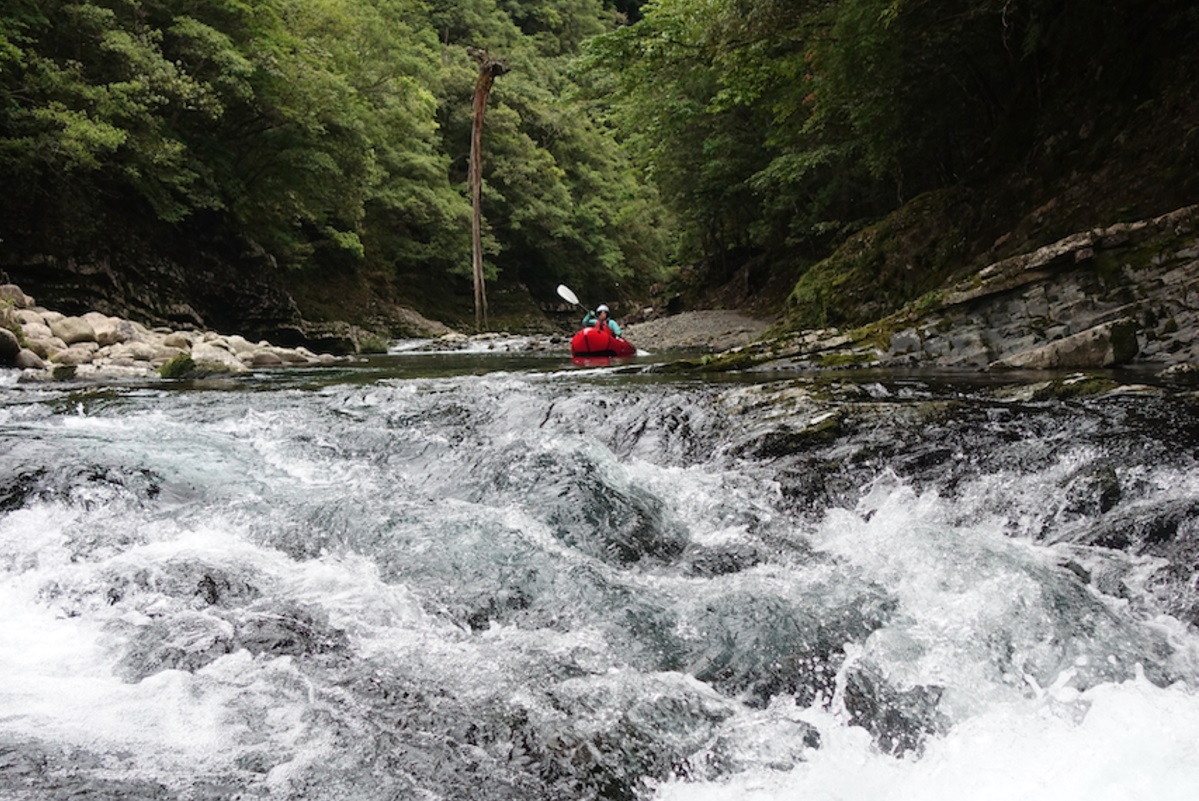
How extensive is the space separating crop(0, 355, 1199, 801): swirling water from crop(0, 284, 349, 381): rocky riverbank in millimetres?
4501

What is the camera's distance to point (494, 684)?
2.62m

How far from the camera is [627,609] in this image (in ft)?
10.6

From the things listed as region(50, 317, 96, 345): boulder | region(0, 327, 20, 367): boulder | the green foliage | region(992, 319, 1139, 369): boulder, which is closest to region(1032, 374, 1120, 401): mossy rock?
region(992, 319, 1139, 369): boulder

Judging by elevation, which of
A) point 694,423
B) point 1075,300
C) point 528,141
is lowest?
point 694,423

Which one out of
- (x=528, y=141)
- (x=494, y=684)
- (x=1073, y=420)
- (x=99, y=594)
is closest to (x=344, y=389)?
(x=99, y=594)

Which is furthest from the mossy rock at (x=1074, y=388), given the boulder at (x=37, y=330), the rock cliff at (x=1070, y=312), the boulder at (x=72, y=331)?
the boulder at (x=72, y=331)

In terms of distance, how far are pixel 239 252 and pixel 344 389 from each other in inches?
529

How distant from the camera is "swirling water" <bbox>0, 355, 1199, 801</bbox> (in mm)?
2193

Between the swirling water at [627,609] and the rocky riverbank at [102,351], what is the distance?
14.8 ft

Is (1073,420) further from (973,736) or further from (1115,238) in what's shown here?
(1115,238)

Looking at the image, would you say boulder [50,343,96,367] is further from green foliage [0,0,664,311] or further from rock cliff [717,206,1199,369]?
rock cliff [717,206,1199,369]

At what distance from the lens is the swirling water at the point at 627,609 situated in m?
2.19

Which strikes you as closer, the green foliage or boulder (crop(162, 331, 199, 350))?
boulder (crop(162, 331, 199, 350))

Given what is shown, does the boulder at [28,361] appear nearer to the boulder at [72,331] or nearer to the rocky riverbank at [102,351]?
the rocky riverbank at [102,351]
